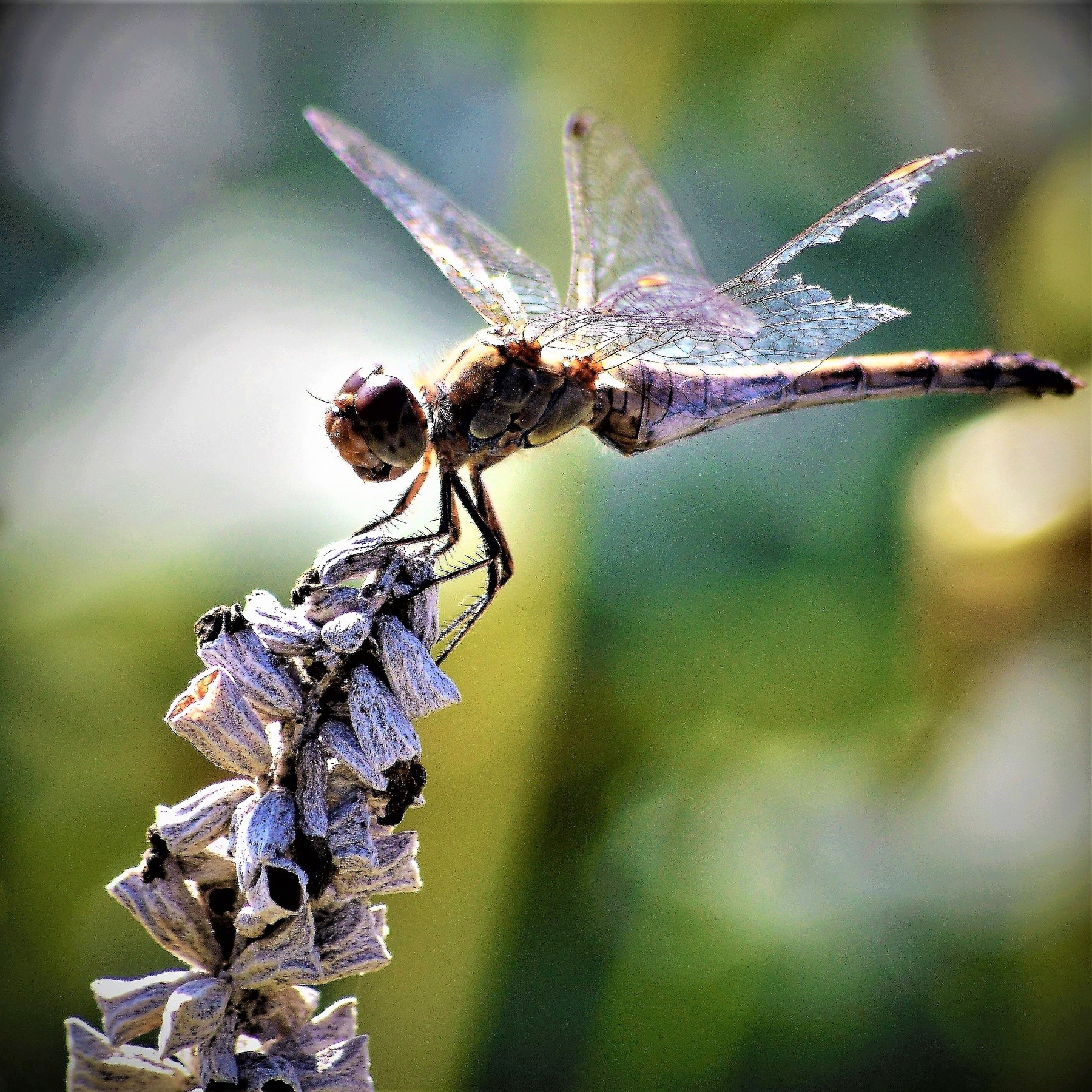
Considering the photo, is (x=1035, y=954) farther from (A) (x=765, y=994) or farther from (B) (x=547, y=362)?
(B) (x=547, y=362)

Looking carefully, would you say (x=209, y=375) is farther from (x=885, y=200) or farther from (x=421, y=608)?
(x=885, y=200)

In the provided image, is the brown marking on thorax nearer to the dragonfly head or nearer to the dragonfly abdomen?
the dragonfly head

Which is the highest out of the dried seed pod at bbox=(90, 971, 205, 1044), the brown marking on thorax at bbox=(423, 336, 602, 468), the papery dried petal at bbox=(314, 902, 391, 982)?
the brown marking on thorax at bbox=(423, 336, 602, 468)

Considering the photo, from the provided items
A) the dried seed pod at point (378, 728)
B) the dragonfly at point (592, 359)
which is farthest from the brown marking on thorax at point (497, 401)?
the dried seed pod at point (378, 728)

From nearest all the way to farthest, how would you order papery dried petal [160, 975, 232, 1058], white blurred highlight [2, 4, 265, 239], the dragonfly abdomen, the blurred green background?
1. papery dried petal [160, 975, 232, 1058]
2. the blurred green background
3. the dragonfly abdomen
4. white blurred highlight [2, 4, 265, 239]

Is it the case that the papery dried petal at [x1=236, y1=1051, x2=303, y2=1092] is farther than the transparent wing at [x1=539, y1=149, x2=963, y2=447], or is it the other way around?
the transparent wing at [x1=539, y1=149, x2=963, y2=447]

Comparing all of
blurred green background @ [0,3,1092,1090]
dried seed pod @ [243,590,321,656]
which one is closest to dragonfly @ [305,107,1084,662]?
blurred green background @ [0,3,1092,1090]

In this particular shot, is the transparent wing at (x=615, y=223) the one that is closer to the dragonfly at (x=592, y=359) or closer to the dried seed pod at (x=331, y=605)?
the dragonfly at (x=592, y=359)

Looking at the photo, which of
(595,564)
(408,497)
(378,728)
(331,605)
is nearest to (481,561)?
(408,497)
